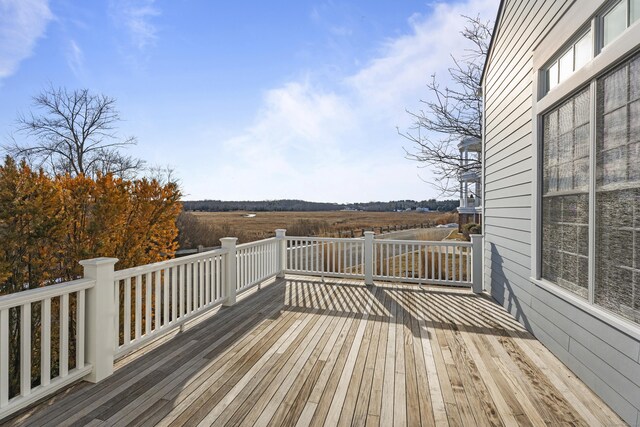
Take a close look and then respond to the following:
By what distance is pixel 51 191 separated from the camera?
2.77 metres

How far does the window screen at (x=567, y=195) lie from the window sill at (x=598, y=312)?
0.20 ft

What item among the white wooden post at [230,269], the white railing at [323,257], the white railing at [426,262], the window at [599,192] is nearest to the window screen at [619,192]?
the window at [599,192]

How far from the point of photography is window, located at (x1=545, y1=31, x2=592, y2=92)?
230 cm

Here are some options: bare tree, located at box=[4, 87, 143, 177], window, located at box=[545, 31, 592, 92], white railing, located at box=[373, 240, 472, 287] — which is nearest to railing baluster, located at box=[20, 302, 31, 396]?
window, located at box=[545, 31, 592, 92]

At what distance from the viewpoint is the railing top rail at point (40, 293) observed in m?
1.74

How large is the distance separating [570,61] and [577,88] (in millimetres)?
374

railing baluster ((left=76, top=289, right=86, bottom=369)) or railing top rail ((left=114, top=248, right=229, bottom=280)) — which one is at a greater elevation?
railing top rail ((left=114, top=248, right=229, bottom=280))

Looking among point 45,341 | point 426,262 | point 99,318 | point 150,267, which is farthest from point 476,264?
point 45,341

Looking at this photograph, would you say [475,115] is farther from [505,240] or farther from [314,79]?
[505,240]

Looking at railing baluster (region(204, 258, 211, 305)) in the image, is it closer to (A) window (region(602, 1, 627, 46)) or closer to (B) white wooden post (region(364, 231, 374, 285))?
(B) white wooden post (region(364, 231, 374, 285))

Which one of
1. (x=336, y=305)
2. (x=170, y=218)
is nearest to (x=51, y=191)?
(x=170, y=218)

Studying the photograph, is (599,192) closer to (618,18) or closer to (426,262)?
(618,18)

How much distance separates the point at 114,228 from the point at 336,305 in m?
2.95

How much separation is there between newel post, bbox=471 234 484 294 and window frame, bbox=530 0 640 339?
5.90ft
